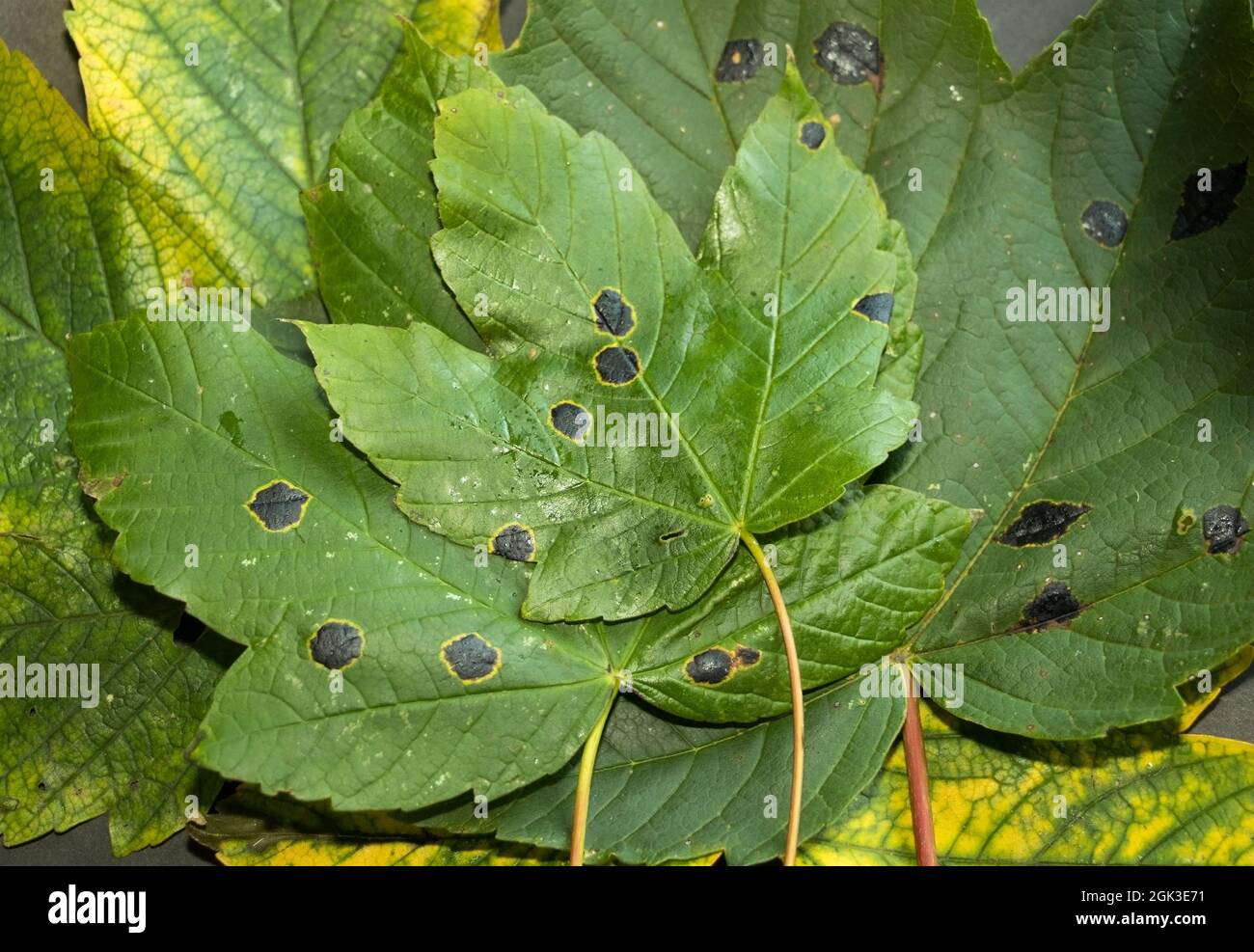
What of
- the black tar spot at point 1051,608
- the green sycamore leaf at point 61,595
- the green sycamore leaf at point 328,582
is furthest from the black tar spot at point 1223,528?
the green sycamore leaf at point 61,595

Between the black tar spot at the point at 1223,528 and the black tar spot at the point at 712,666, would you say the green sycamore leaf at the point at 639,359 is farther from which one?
the black tar spot at the point at 1223,528

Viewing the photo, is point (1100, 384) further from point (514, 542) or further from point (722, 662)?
point (514, 542)

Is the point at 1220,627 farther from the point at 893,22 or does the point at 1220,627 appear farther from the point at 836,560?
the point at 893,22

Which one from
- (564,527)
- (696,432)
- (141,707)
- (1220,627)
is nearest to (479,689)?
(564,527)

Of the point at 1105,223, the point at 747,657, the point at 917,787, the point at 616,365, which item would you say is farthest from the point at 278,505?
the point at 1105,223

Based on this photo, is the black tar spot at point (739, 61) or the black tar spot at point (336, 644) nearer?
the black tar spot at point (336, 644)

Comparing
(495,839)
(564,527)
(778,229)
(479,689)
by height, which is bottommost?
(495,839)
